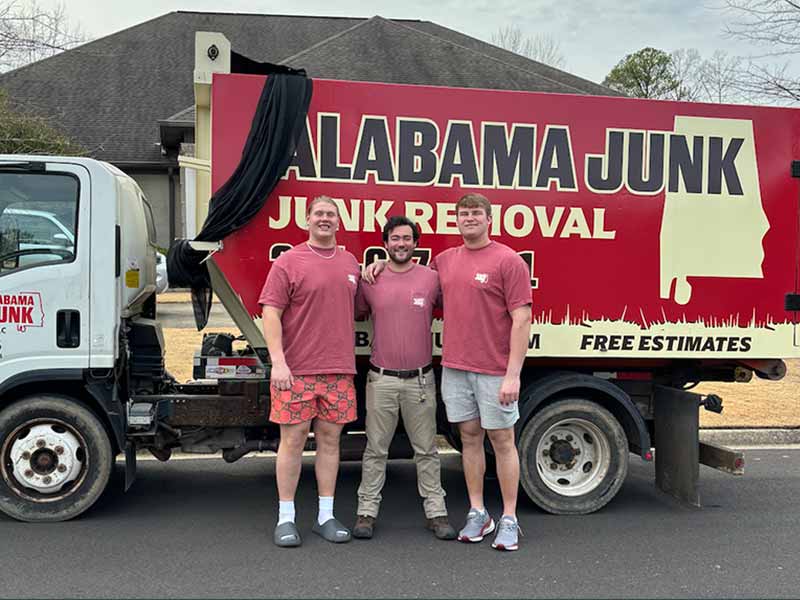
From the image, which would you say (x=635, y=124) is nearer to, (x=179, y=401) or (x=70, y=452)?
(x=179, y=401)

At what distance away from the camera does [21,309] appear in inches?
188

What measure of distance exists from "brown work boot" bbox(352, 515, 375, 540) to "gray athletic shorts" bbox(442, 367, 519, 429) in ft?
2.70

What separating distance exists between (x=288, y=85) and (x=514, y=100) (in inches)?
59.4

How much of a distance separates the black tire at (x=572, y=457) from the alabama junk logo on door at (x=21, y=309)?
3241 millimetres

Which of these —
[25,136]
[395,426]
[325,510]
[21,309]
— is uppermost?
[25,136]

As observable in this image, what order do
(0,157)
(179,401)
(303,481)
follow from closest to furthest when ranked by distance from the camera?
(0,157), (179,401), (303,481)

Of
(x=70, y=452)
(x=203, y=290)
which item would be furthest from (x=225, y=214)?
(x=70, y=452)

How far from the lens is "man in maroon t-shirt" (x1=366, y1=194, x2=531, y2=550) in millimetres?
4566

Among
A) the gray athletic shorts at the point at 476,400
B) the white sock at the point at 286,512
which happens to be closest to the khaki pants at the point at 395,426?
the gray athletic shorts at the point at 476,400

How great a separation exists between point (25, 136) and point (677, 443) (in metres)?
15.1

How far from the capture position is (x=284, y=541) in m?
4.62

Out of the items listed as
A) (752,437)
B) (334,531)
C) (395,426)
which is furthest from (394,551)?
(752,437)

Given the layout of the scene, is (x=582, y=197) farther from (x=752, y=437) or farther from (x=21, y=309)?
(x=752, y=437)

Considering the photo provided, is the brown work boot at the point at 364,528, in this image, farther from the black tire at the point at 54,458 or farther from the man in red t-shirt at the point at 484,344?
the black tire at the point at 54,458
